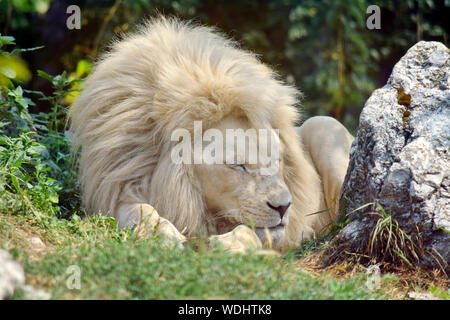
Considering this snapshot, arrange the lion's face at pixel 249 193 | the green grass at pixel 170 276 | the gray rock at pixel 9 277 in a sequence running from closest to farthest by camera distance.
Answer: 1. the gray rock at pixel 9 277
2. the green grass at pixel 170 276
3. the lion's face at pixel 249 193

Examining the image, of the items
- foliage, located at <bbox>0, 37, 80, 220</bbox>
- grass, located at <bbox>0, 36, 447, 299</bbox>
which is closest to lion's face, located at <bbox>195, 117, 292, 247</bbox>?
grass, located at <bbox>0, 36, 447, 299</bbox>

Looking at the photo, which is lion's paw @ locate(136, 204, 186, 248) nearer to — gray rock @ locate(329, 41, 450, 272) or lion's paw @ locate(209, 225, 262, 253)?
lion's paw @ locate(209, 225, 262, 253)

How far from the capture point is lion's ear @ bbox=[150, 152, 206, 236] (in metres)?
3.72

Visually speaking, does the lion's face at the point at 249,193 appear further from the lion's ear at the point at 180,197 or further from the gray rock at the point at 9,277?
the gray rock at the point at 9,277

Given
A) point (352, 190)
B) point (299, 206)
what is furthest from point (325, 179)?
point (352, 190)

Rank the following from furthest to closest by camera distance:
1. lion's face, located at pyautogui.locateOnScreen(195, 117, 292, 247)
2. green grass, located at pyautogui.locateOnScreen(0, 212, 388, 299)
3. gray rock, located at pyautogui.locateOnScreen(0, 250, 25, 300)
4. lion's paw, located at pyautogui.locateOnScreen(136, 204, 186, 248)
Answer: lion's face, located at pyautogui.locateOnScreen(195, 117, 292, 247) → lion's paw, located at pyautogui.locateOnScreen(136, 204, 186, 248) → green grass, located at pyautogui.locateOnScreen(0, 212, 388, 299) → gray rock, located at pyautogui.locateOnScreen(0, 250, 25, 300)

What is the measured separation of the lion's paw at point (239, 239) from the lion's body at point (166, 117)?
33 centimetres

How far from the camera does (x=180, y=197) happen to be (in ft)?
12.2

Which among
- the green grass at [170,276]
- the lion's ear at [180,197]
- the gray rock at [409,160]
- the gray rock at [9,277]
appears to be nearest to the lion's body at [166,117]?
the lion's ear at [180,197]

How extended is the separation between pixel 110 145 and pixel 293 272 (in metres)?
1.52

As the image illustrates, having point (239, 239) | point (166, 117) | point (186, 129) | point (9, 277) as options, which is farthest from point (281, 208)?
point (9, 277)

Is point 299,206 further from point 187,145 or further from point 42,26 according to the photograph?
point 42,26

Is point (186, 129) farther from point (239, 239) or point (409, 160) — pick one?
point (409, 160)

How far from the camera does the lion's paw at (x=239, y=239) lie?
131 inches
